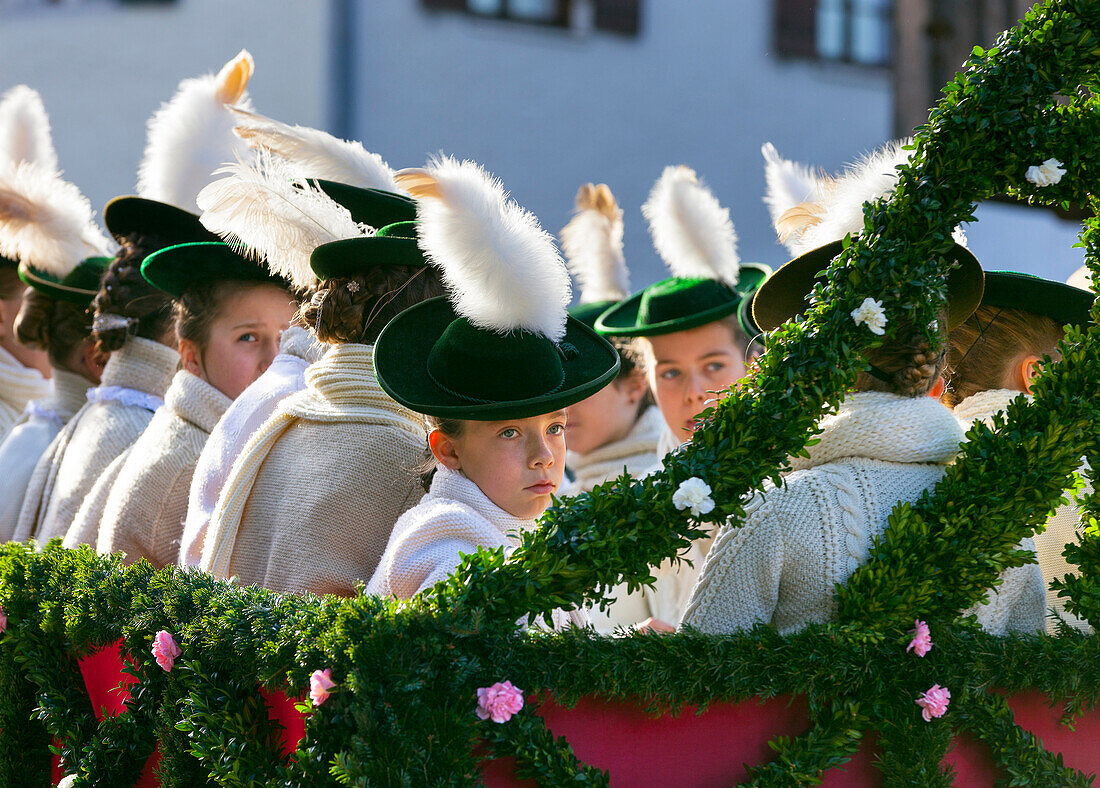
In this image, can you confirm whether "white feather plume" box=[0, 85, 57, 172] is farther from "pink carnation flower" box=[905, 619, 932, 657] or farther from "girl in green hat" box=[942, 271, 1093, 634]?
"pink carnation flower" box=[905, 619, 932, 657]

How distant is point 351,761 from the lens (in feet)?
5.92

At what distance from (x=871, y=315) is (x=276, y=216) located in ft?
4.88

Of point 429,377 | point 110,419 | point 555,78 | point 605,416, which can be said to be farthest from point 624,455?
point 555,78

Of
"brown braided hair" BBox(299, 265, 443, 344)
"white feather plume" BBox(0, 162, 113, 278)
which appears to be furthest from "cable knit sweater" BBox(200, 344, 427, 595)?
"white feather plume" BBox(0, 162, 113, 278)

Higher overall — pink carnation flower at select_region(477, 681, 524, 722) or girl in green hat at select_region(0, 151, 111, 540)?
pink carnation flower at select_region(477, 681, 524, 722)

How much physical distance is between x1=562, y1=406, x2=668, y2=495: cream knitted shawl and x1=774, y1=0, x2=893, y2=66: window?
31.7 feet

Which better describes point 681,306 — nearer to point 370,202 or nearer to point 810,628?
point 370,202

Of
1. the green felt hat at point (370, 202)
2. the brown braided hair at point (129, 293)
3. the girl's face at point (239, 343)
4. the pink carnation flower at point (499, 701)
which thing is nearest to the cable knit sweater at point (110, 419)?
the brown braided hair at point (129, 293)

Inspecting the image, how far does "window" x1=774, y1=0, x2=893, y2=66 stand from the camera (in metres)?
13.6

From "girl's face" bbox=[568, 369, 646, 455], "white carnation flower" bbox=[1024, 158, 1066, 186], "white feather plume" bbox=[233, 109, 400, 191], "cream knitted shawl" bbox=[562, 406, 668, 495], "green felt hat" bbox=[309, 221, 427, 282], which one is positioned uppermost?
"white carnation flower" bbox=[1024, 158, 1066, 186]

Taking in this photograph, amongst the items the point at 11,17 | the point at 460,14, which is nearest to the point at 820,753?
the point at 460,14

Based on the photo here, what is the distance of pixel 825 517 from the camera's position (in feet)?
7.62

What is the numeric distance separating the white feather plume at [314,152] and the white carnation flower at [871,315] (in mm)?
1582

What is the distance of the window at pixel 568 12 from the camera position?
12.5 metres
